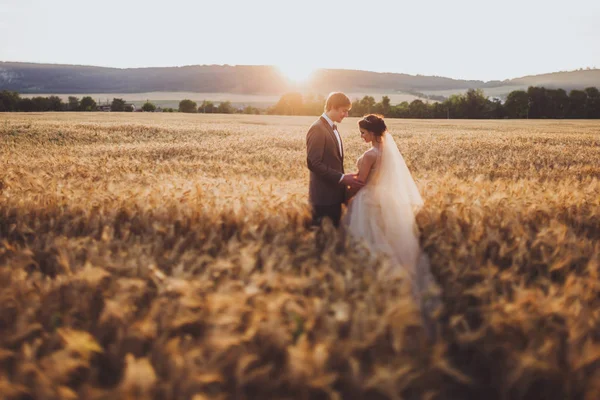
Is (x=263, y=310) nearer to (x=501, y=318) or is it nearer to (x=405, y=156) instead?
(x=501, y=318)

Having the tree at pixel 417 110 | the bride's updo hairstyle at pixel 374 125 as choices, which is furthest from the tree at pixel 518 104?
the bride's updo hairstyle at pixel 374 125

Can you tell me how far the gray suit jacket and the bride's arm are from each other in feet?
1.00

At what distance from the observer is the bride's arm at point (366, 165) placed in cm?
597

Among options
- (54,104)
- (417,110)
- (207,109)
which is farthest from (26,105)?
(417,110)

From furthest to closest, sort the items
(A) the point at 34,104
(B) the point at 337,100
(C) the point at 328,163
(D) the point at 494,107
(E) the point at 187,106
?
(E) the point at 187,106 → (D) the point at 494,107 → (A) the point at 34,104 → (C) the point at 328,163 → (B) the point at 337,100

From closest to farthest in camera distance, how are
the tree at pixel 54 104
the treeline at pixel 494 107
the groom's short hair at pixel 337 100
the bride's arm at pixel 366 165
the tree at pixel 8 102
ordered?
the bride's arm at pixel 366 165, the groom's short hair at pixel 337 100, the tree at pixel 8 102, the tree at pixel 54 104, the treeline at pixel 494 107

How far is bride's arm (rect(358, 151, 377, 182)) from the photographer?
235 inches

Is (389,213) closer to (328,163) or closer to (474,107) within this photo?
(328,163)

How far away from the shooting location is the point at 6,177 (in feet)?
23.9

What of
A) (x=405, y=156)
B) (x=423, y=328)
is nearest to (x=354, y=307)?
(x=423, y=328)

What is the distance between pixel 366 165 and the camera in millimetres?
6004

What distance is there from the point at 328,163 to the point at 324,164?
16 centimetres

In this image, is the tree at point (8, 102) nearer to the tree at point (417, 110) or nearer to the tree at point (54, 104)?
the tree at point (54, 104)

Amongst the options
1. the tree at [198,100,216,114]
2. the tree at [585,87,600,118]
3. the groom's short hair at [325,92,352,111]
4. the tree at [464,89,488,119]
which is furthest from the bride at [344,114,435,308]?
the tree at [585,87,600,118]
